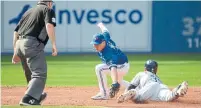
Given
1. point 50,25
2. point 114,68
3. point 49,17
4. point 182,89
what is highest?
point 49,17

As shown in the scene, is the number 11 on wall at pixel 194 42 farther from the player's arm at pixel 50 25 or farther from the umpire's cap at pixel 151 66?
the player's arm at pixel 50 25

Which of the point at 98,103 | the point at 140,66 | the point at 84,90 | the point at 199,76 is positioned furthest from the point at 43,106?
the point at 140,66

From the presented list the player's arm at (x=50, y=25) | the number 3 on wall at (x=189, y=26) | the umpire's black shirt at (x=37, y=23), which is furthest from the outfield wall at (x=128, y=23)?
the player's arm at (x=50, y=25)

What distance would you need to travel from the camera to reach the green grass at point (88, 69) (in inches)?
741

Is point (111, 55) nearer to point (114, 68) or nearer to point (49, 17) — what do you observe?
point (114, 68)

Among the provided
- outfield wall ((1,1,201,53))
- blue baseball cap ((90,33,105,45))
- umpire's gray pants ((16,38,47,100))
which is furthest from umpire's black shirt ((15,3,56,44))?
outfield wall ((1,1,201,53))

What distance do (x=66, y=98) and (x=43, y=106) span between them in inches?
86.7

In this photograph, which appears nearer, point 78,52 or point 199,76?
point 199,76

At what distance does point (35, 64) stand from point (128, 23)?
68.4 feet

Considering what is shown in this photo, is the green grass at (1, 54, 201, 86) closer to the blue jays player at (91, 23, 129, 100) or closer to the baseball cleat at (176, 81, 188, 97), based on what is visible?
the blue jays player at (91, 23, 129, 100)

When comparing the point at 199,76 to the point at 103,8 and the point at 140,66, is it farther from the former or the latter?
the point at 103,8

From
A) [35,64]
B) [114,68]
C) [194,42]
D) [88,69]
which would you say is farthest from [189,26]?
[35,64]

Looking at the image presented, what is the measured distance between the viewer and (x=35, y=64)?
1180 centimetres

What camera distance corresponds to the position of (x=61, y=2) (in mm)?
32406
